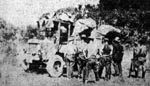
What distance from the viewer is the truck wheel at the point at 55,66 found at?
20.8 ft

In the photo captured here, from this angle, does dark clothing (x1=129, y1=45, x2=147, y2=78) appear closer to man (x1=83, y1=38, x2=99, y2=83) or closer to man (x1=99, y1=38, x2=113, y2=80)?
man (x1=99, y1=38, x2=113, y2=80)

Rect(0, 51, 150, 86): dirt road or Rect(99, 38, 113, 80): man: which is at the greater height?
Rect(99, 38, 113, 80): man

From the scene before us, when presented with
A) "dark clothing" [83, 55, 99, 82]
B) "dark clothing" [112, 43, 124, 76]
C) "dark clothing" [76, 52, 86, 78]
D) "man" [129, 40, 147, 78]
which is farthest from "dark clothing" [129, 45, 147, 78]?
"dark clothing" [76, 52, 86, 78]

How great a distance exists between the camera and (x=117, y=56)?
6285mm

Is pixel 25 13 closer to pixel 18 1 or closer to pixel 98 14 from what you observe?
pixel 18 1

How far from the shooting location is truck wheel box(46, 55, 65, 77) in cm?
634

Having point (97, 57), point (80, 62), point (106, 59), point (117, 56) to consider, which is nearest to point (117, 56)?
point (117, 56)

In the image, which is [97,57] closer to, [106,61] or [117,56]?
[106,61]

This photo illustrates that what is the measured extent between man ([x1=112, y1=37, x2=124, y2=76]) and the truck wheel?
1150 mm

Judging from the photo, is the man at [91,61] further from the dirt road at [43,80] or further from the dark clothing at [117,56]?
the dark clothing at [117,56]

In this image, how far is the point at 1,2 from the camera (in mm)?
6336

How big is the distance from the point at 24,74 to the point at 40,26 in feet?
3.69

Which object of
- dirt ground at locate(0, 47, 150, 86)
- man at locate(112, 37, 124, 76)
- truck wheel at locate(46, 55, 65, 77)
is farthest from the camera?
truck wheel at locate(46, 55, 65, 77)

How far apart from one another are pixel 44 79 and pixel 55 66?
0.39 m
